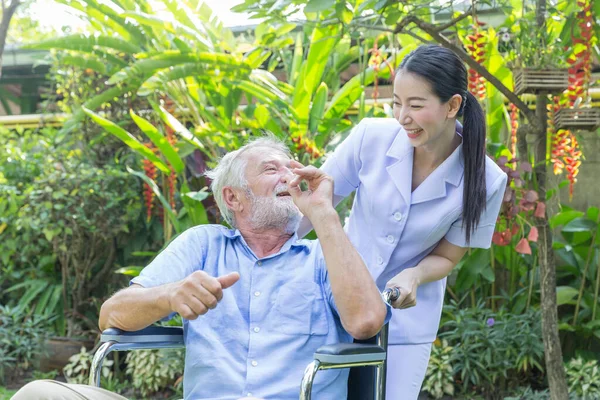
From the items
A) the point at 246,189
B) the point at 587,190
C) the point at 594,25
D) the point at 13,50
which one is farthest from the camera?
the point at 13,50

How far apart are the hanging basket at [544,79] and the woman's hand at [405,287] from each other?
6.15 ft

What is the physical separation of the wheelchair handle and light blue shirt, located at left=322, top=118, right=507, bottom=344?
243mm

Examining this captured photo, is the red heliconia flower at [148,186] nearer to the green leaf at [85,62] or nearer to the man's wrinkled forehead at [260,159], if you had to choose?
the green leaf at [85,62]

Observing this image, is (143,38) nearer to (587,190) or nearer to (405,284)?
(587,190)

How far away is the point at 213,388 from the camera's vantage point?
87.6 inches

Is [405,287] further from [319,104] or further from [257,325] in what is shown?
[319,104]

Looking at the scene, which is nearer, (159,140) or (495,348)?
(495,348)

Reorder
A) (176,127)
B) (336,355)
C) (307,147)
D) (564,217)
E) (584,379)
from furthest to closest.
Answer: (176,127) < (564,217) < (307,147) < (584,379) < (336,355)

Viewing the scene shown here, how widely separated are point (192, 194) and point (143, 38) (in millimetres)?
1177

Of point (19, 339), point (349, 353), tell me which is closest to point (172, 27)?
point (19, 339)

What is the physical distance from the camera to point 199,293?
188 cm

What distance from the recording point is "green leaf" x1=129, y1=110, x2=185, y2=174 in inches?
185

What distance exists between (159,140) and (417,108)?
2.89m

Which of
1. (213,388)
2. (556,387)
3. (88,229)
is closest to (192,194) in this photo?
(88,229)
